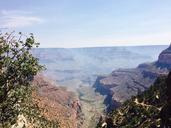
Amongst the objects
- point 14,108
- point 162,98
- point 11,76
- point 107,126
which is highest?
point 11,76

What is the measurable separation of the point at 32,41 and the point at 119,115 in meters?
113

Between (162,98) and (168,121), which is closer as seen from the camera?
(168,121)

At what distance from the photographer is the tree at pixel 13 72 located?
4381 cm

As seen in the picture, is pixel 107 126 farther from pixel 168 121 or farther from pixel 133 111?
pixel 168 121

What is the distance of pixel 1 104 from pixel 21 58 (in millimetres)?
5834

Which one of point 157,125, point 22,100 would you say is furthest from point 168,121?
point 22,100

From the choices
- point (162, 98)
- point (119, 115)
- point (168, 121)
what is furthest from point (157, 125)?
point (119, 115)

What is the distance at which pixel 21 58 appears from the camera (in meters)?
44.8

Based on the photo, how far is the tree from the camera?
1725 inches

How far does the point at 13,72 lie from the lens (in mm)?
44719

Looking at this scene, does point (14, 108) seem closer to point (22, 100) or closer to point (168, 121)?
point (22, 100)

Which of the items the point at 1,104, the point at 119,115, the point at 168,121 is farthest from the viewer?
the point at 119,115

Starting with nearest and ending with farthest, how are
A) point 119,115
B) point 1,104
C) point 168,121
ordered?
point 1,104 < point 168,121 < point 119,115

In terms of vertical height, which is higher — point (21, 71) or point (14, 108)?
point (21, 71)
